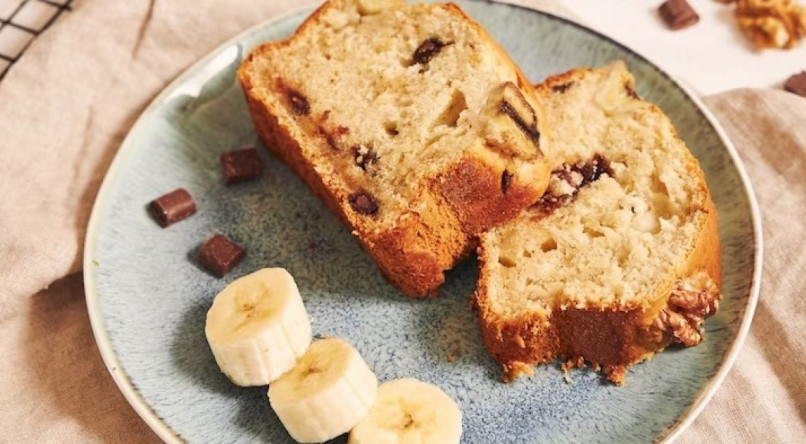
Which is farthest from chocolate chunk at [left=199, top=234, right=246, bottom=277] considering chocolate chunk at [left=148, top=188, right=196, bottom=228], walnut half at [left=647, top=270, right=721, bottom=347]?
walnut half at [left=647, top=270, right=721, bottom=347]

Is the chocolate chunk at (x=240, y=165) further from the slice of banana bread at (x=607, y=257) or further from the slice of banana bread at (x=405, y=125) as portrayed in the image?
the slice of banana bread at (x=607, y=257)

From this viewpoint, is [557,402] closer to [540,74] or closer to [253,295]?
[253,295]

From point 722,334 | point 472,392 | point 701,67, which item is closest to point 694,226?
point 722,334

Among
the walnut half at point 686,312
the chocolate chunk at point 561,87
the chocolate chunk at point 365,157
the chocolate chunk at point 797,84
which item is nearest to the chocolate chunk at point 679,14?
the chocolate chunk at point 797,84

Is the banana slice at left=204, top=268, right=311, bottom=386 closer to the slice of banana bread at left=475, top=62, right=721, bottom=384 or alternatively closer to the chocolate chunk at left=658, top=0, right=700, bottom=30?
the slice of banana bread at left=475, top=62, right=721, bottom=384

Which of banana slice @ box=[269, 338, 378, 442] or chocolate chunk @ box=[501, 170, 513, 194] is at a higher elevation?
chocolate chunk @ box=[501, 170, 513, 194]

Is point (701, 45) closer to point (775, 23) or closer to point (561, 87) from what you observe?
point (775, 23)

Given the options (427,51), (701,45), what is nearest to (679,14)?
(701,45)
